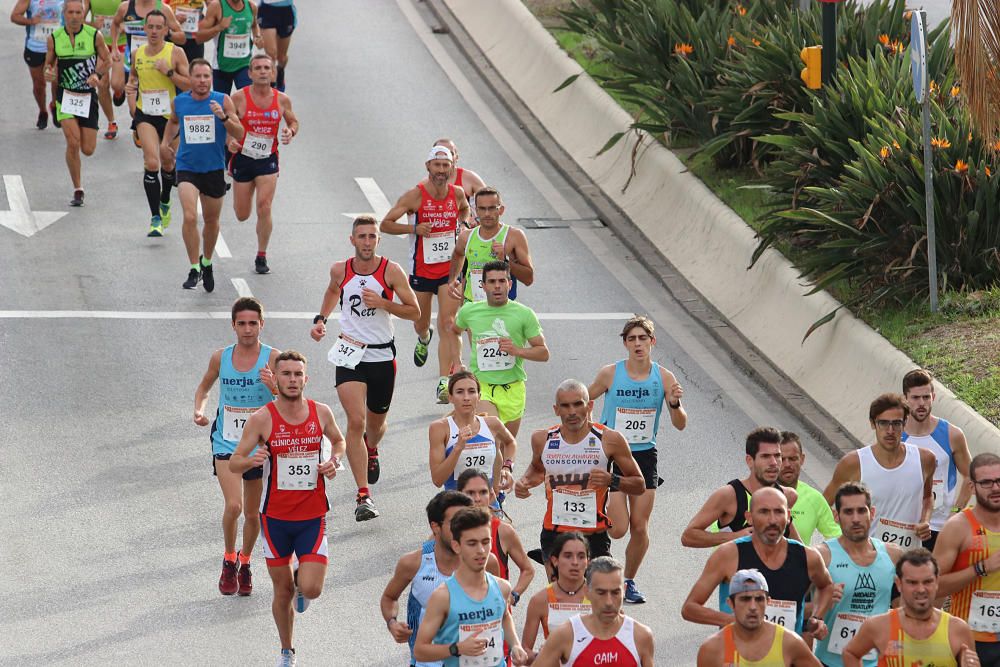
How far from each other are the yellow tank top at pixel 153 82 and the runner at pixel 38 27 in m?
2.42

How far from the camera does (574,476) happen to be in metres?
11.0

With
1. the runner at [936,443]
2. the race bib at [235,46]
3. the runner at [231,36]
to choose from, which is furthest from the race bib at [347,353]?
the race bib at [235,46]

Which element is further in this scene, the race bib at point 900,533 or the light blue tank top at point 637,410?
the light blue tank top at point 637,410

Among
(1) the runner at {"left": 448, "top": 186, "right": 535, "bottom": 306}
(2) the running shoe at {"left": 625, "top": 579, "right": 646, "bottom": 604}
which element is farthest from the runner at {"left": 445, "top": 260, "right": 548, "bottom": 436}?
(2) the running shoe at {"left": 625, "top": 579, "right": 646, "bottom": 604}

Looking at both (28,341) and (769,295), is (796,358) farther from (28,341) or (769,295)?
(28,341)

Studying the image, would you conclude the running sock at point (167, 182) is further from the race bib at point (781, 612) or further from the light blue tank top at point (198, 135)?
the race bib at point (781, 612)

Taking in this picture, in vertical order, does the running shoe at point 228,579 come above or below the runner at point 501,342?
below

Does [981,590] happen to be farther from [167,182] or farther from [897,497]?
[167,182]

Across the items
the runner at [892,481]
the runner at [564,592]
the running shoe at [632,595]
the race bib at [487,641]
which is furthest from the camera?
the running shoe at [632,595]

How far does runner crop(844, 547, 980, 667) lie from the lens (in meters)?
8.51

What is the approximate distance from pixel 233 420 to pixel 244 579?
1038 mm

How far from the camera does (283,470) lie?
1095 cm

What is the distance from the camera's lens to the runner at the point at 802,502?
10.2 m

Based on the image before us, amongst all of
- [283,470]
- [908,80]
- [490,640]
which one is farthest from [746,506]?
[908,80]
